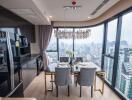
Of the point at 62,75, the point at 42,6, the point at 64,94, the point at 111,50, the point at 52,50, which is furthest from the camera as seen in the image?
the point at 52,50

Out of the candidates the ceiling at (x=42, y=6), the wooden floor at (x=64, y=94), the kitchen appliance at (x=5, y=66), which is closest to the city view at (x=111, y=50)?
the wooden floor at (x=64, y=94)

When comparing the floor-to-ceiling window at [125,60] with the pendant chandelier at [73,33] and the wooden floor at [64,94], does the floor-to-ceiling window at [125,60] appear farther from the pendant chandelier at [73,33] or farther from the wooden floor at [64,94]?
the pendant chandelier at [73,33]

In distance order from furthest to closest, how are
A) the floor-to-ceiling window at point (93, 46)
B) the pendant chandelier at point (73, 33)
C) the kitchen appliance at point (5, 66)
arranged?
the floor-to-ceiling window at point (93, 46) < the pendant chandelier at point (73, 33) < the kitchen appliance at point (5, 66)

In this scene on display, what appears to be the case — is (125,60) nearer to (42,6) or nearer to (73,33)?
(73,33)

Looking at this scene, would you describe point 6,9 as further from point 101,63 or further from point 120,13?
point 101,63

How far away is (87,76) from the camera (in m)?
3.24

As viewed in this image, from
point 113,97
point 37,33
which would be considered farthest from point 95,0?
point 37,33

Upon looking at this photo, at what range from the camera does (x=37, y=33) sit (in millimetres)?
5938

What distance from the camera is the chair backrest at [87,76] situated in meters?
3.17

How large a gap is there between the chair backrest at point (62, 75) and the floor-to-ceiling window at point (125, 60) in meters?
1.67

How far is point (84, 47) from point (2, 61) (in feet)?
15.0

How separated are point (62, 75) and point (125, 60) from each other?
1.93 meters

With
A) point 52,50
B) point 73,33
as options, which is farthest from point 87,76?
point 52,50

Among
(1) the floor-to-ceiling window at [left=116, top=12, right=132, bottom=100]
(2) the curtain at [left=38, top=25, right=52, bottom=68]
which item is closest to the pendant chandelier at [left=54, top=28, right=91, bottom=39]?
(1) the floor-to-ceiling window at [left=116, top=12, right=132, bottom=100]
